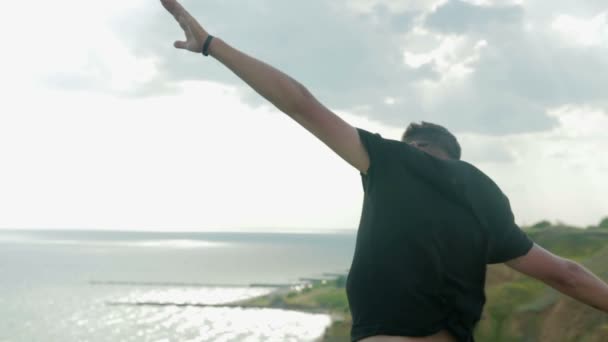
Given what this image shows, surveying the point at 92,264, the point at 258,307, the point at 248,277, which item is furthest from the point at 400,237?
the point at 92,264

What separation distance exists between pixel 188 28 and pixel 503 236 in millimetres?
1280

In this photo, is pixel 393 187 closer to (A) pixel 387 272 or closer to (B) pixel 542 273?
(A) pixel 387 272

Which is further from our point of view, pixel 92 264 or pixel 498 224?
pixel 92 264

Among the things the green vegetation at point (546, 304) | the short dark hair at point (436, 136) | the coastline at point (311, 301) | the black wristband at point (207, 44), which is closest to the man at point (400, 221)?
the black wristband at point (207, 44)

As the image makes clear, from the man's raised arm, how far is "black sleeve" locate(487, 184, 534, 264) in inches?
20.8

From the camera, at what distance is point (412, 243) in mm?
2209

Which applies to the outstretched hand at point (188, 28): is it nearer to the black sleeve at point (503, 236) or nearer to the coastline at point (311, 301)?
the black sleeve at point (503, 236)

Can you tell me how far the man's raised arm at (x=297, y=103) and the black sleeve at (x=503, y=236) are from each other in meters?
0.53

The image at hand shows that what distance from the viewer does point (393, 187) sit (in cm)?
221

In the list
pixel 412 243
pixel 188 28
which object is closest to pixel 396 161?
pixel 412 243

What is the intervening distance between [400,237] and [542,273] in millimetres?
793

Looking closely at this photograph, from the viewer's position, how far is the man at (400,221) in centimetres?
213

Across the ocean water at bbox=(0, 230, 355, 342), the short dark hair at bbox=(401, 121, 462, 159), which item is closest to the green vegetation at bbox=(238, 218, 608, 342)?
the short dark hair at bbox=(401, 121, 462, 159)

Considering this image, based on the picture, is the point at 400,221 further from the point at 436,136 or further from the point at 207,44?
the point at 207,44
